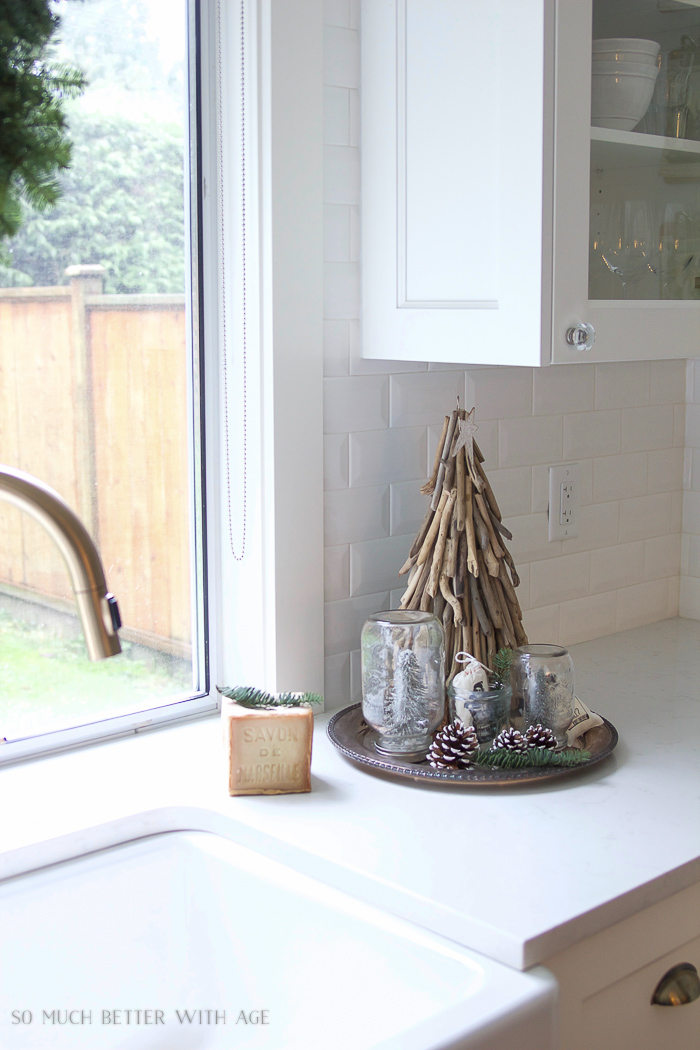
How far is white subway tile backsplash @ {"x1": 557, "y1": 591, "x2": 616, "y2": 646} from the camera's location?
1.91 m

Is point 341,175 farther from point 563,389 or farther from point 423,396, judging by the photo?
point 563,389

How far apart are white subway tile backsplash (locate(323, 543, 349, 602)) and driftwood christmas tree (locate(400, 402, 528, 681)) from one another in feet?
0.45

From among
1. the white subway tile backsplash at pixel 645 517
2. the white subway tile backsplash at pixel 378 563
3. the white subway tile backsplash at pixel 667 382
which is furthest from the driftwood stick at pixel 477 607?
the white subway tile backsplash at pixel 667 382

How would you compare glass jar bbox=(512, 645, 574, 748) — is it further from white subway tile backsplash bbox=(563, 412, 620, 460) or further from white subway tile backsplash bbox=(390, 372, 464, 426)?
white subway tile backsplash bbox=(563, 412, 620, 460)

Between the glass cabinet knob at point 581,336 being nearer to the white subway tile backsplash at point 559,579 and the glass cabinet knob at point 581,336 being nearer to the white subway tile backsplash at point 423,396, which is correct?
the white subway tile backsplash at point 423,396

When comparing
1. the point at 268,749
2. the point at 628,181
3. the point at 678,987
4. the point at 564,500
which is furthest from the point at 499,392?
the point at 678,987

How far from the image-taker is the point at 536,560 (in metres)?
1.84

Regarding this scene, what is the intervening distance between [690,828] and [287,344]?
0.81m

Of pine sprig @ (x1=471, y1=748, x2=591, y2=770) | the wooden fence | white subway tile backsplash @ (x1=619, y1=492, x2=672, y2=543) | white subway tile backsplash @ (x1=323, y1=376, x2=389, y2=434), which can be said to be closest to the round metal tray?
pine sprig @ (x1=471, y1=748, x2=591, y2=770)

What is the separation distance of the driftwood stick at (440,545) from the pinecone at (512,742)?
0.23m

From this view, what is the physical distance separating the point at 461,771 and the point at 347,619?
1.24 ft

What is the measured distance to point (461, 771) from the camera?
1.27 metres

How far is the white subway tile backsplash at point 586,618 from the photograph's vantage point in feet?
6.27

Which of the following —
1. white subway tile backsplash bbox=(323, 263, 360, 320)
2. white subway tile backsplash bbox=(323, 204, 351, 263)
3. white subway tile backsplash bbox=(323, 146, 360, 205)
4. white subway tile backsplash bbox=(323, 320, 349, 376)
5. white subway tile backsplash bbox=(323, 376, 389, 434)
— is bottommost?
white subway tile backsplash bbox=(323, 376, 389, 434)
